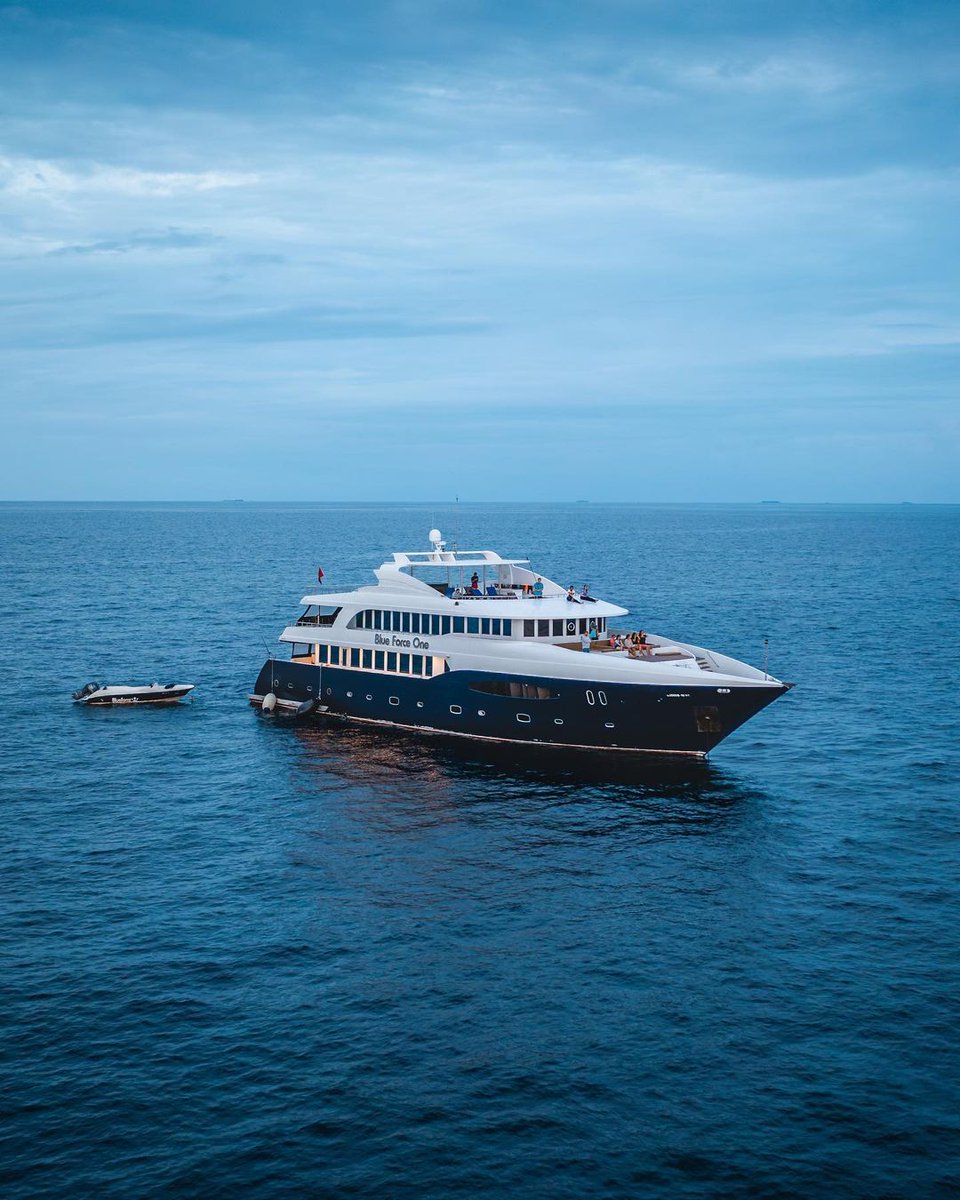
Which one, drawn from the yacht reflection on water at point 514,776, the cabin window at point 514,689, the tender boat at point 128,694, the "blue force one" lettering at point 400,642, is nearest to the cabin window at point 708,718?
the yacht reflection on water at point 514,776

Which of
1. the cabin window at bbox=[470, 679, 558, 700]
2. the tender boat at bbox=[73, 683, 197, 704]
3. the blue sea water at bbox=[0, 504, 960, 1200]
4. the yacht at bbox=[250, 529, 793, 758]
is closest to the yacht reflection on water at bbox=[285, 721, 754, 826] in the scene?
the blue sea water at bbox=[0, 504, 960, 1200]

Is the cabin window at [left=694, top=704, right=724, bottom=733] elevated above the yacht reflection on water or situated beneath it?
elevated above

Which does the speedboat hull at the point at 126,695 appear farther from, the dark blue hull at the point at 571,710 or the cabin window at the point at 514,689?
the cabin window at the point at 514,689

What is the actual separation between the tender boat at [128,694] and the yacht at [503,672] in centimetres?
508

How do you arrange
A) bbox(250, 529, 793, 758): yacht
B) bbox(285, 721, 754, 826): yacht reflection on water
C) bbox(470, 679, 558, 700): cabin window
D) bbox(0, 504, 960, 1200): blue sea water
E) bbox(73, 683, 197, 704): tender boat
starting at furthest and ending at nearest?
bbox(73, 683, 197, 704): tender boat < bbox(470, 679, 558, 700): cabin window < bbox(250, 529, 793, 758): yacht < bbox(285, 721, 754, 826): yacht reflection on water < bbox(0, 504, 960, 1200): blue sea water

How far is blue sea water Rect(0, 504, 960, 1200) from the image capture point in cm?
2498

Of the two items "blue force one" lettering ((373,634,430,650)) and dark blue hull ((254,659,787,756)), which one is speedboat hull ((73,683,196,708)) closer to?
dark blue hull ((254,659,787,756))

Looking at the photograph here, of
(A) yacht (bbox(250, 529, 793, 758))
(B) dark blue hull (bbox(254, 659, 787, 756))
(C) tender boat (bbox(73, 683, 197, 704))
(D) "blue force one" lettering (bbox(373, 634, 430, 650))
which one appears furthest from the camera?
(C) tender boat (bbox(73, 683, 197, 704))

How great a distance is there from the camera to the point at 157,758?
56594 millimetres

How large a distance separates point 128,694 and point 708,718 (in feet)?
120

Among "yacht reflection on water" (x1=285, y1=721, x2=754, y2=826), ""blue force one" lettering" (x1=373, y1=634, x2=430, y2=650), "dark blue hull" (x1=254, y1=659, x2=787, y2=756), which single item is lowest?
"yacht reflection on water" (x1=285, y1=721, x2=754, y2=826)

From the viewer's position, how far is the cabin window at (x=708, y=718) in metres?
54.2

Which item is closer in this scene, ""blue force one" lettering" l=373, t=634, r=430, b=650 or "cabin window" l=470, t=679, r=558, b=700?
"cabin window" l=470, t=679, r=558, b=700

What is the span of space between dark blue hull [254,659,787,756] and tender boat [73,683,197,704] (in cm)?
1324
